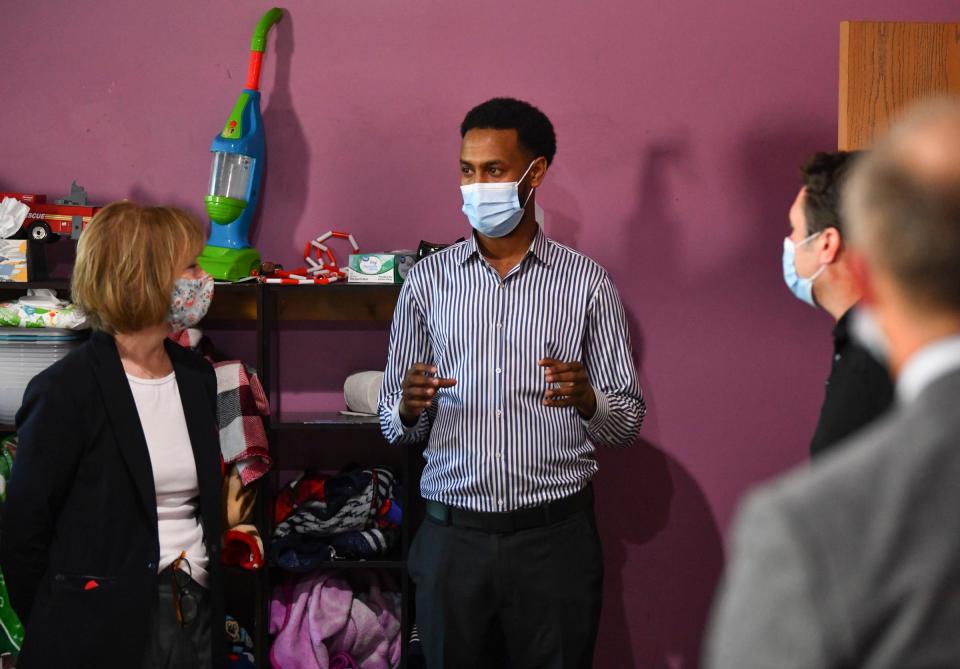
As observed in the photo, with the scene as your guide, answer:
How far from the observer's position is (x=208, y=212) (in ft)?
9.41

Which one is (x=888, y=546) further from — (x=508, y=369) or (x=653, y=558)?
(x=653, y=558)

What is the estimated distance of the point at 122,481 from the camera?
1.94 metres

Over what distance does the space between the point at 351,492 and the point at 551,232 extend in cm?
99

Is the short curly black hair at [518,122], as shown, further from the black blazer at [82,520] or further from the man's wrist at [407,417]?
the black blazer at [82,520]

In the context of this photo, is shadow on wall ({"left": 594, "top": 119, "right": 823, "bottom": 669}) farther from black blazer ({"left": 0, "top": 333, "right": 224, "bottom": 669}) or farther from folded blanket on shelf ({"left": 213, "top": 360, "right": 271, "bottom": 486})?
black blazer ({"left": 0, "top": 333, "right": 224, "bottom": 669})

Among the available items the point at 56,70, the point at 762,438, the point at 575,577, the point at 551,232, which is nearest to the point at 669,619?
the point at 762,438

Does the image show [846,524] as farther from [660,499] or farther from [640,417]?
[660,499]

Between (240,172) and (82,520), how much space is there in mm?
1287

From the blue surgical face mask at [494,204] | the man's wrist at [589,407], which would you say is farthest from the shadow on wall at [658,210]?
the man's wrist at [589,407]

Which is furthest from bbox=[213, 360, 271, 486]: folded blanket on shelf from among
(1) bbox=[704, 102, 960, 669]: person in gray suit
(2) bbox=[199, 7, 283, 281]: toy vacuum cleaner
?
(1) bbox=[704, 102, 960, 669]: person in gray suit

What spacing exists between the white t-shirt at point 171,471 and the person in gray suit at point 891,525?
1.49m

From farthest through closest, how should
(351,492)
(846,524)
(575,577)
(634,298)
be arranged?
(634,298) → (351,492) → (575,577) → (846,524)

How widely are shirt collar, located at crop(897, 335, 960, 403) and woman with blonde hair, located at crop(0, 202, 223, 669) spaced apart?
1573 mm

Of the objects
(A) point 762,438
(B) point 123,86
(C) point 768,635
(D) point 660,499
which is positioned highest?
(B) point 123,86
